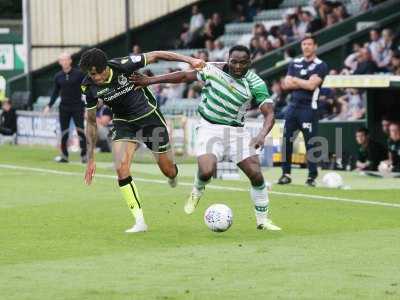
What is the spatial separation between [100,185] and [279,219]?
5.55 meters

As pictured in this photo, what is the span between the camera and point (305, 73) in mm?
19047

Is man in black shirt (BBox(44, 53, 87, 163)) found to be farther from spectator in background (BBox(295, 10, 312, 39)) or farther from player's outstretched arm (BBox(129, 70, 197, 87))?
player's outstretched arm (BBox(129, 70, 197, 87))

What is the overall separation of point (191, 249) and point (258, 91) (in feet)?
7.20

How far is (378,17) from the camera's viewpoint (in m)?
28.2

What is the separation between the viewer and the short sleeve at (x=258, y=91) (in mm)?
13141

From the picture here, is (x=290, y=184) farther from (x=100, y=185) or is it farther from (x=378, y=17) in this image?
(x=378, y=17)

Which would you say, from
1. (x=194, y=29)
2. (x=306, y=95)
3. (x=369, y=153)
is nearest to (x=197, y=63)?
(x=306, y=95)

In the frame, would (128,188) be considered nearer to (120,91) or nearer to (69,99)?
(120,91)

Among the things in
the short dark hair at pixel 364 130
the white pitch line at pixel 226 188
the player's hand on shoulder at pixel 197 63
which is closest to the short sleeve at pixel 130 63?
the player's hand on shoulder at pixel 197 63

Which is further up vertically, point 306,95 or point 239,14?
point 239,14

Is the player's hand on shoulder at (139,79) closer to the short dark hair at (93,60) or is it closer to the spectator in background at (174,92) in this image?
the short dark hair at (93,60)

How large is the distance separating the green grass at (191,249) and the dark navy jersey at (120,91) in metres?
1.32

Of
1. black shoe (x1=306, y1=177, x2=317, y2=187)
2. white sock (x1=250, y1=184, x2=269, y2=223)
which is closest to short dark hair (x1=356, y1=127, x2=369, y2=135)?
black shoe (x1=306, y1=177, x2=317, y2=187)

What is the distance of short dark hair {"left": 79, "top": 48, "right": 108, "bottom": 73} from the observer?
1279cm
